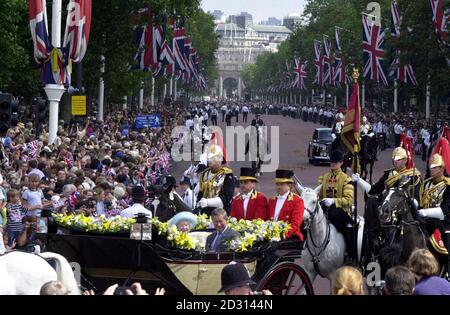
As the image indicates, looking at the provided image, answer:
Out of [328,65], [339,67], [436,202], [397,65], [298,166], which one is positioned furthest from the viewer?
[328,65]

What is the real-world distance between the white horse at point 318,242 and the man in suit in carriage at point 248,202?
0.54m

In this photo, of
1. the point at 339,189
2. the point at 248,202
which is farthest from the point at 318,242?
the point at 339,189

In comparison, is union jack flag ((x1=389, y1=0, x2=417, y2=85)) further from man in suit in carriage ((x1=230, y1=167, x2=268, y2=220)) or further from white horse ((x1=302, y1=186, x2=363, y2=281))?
Answer: man in suit in carriage ((x1=230, y1=167, x2=268, y2=220))

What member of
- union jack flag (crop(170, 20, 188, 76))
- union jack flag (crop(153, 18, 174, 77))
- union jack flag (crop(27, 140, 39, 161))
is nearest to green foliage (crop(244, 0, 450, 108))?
union jack flag (crop(170, 20, 188, 76))

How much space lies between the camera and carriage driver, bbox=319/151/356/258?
15941 mm

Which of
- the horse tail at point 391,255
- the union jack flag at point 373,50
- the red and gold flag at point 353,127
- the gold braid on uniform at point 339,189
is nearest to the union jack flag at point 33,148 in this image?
the red and gold flag at point 353,127

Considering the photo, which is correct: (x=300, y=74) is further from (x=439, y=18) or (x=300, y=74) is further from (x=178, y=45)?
(x=439, y=18)

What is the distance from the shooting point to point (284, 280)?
12984 mm

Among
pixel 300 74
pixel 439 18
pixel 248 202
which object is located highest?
pixel 439 18

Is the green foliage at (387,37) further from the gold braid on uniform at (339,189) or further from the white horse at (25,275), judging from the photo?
the white horse at (25,275)

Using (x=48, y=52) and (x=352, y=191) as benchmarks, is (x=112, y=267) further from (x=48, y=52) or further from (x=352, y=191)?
(x=48, y=52)

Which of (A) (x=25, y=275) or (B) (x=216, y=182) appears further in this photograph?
(B) (x=216, y=182)

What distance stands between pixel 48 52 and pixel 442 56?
28798mm

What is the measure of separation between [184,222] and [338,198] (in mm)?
3621
